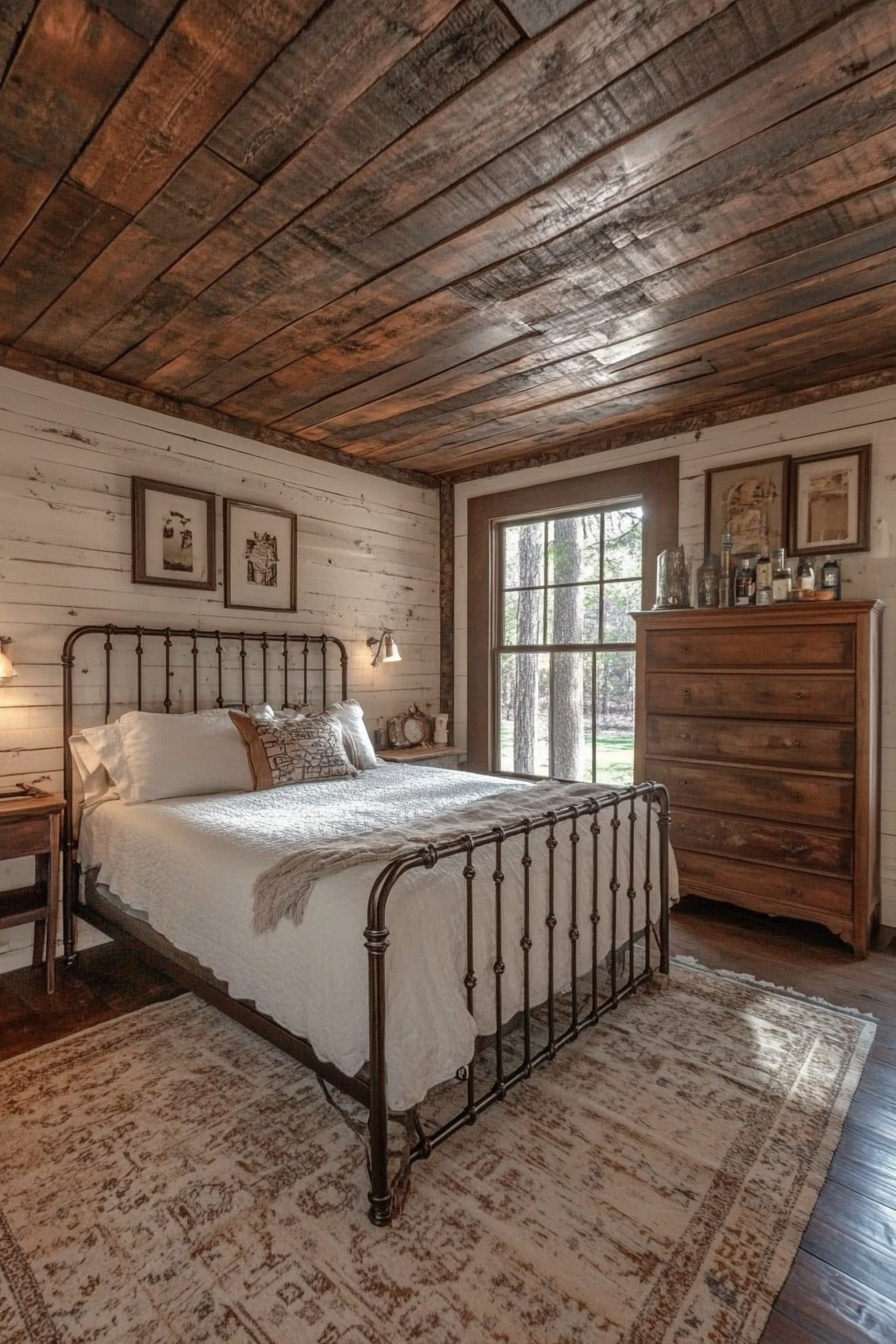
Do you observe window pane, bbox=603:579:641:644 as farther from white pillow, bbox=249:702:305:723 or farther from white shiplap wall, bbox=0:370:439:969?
white pillow, bbox=249:702:305:723

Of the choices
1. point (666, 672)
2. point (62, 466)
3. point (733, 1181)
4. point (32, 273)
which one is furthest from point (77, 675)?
point (733, 1181)

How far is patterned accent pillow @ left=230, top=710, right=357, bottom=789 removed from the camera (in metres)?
3.09

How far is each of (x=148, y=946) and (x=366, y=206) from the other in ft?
8.41

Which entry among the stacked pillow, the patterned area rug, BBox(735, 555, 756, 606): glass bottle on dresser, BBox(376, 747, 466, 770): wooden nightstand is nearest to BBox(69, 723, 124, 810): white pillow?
the stacked pillow

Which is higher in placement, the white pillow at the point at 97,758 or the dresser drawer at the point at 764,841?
the white pillow at the point at 97,758

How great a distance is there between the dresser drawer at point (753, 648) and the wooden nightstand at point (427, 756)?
58.2 inches

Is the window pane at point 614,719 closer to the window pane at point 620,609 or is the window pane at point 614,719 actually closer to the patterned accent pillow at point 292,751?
the window pane at point 620,609

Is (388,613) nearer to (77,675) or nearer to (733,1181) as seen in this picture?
(77,675)

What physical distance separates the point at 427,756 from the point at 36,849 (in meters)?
2.20

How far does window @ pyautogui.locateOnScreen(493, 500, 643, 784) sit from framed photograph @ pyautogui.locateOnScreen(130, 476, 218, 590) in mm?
2021

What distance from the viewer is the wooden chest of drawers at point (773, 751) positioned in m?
3.01

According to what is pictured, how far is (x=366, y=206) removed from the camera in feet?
6.55

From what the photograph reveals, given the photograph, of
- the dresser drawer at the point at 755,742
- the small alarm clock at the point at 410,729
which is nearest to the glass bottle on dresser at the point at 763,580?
the dresser drawer at the point at 755,742

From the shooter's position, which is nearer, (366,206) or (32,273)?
(366,206)
